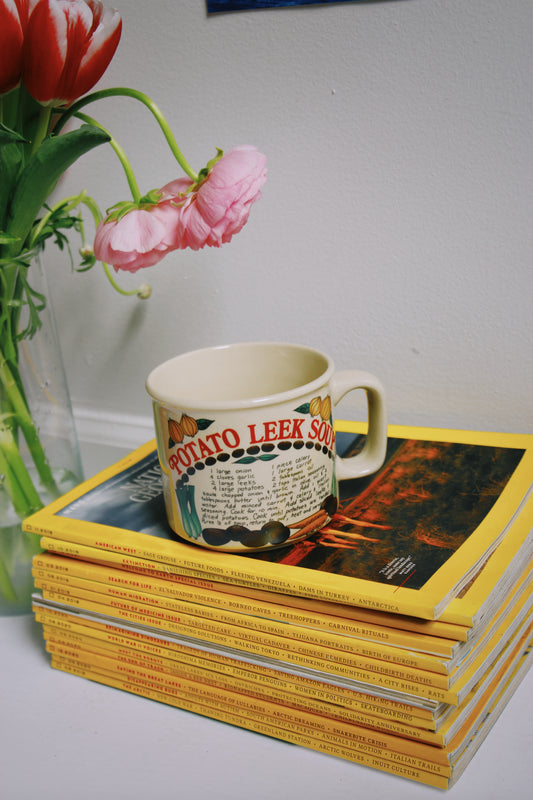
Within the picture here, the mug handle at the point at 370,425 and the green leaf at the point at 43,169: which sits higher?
the green leaf at the point at 43,169

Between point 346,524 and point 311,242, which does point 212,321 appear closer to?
point 311,242

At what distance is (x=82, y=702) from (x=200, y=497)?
0.19m

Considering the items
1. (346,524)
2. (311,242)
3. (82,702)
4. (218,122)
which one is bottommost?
(82,702)

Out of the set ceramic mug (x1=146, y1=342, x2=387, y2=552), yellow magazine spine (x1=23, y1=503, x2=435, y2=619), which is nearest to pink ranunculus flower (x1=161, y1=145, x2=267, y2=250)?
ceramic mug (x1=146, y1=342, x2=387, y2=552)

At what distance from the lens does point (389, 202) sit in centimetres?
65

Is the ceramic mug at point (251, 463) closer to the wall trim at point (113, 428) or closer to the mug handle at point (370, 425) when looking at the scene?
the mug handle at point (370, 425)

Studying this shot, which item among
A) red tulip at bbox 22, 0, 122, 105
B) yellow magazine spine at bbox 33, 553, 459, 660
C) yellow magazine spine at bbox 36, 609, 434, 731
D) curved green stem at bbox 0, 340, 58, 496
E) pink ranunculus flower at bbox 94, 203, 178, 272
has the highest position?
red tulip at bbox 22, 0, 122, 105

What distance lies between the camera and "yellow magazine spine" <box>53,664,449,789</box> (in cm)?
43

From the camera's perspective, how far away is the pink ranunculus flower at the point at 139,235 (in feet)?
1.63

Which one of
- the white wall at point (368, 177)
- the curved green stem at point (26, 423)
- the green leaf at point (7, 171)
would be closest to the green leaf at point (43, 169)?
the green leaf at point (7, 171)

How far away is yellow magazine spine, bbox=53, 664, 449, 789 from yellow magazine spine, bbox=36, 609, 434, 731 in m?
0.03

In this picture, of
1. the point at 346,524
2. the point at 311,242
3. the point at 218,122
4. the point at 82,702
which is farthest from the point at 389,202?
the point at 82,702

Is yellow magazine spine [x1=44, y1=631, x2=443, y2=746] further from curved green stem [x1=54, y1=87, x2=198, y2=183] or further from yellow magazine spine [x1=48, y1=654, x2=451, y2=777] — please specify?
curved green stem [x1=54, y1=87, x2=198, y2=183]

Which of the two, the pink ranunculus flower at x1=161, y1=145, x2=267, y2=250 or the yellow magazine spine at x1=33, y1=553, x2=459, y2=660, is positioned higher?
the pink ranunculus flower at x1=161, y1=145, x2=267, y2=250
